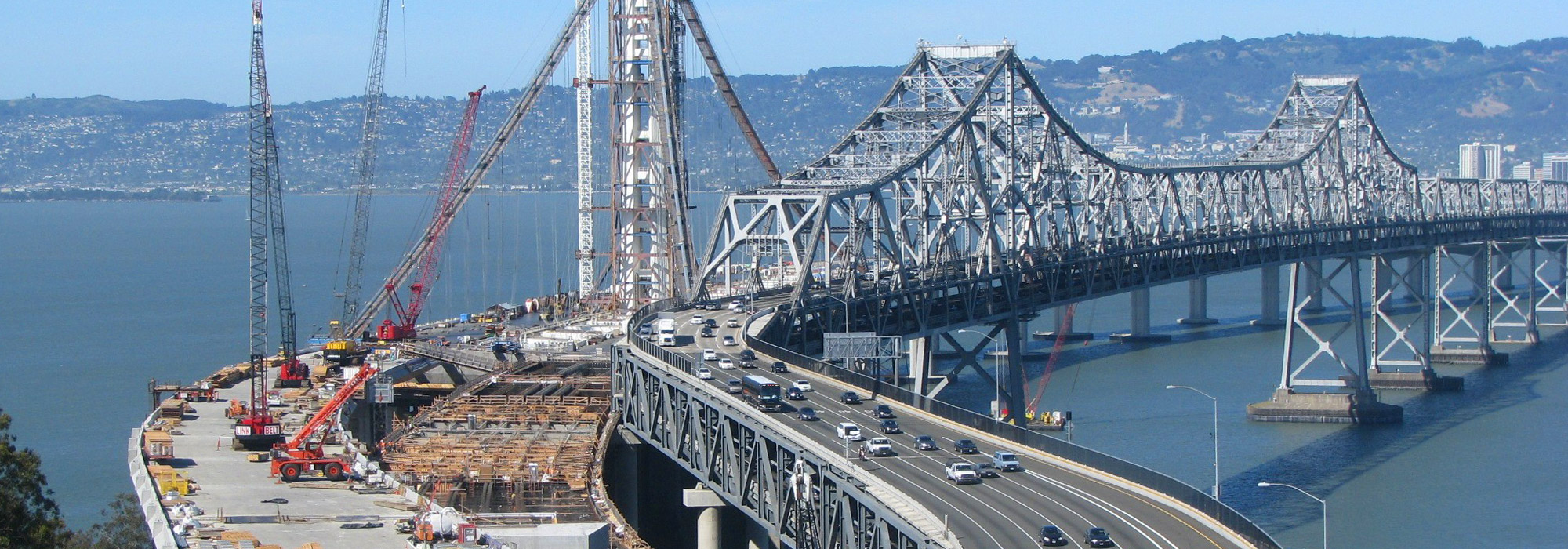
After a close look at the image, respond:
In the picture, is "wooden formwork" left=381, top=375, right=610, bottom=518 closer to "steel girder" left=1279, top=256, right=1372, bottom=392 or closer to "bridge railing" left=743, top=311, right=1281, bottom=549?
"bridge railing" left=743, top=311, right=1281, bottom=549

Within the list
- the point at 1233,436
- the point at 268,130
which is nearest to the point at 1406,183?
the point at 1233,436

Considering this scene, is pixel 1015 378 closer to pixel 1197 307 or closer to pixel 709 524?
pixel 709 524

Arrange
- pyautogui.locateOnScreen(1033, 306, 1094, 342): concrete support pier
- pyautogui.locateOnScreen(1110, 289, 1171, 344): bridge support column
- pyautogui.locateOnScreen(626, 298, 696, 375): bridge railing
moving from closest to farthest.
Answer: pyautogui.locateOnScreen(626, 298, 696, 375): bridge railing
pyautogui.locateOnScreen(1110, 289, 1171, 344): bridge support column
pyautogui.locateOnScreen(1033, 306, 1094, 342): concrete support pier

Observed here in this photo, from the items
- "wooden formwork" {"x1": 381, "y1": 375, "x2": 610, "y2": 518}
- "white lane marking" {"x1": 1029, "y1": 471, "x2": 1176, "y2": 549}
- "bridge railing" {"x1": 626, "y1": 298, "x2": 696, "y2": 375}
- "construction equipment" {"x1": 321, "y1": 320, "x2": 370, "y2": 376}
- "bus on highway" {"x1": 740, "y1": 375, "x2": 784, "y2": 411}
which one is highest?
"bridge railing" {"x1": 626, "y1": 298, "x2": 696, "y2": 375}

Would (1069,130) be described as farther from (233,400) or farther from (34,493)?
(34,493)

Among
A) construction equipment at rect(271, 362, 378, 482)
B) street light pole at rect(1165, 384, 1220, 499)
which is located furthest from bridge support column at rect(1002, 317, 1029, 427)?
construction equipment at rect(271, 362, 378, 482)

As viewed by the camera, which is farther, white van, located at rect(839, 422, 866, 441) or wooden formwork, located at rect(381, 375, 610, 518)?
wooden formwork, located at rect(381, 375, 610, 518)

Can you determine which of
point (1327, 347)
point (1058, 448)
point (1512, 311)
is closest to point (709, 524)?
point (1058, 448)

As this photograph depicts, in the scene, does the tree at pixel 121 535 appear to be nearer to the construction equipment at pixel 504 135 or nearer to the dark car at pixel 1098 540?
the dark car at pixel 1098 540
